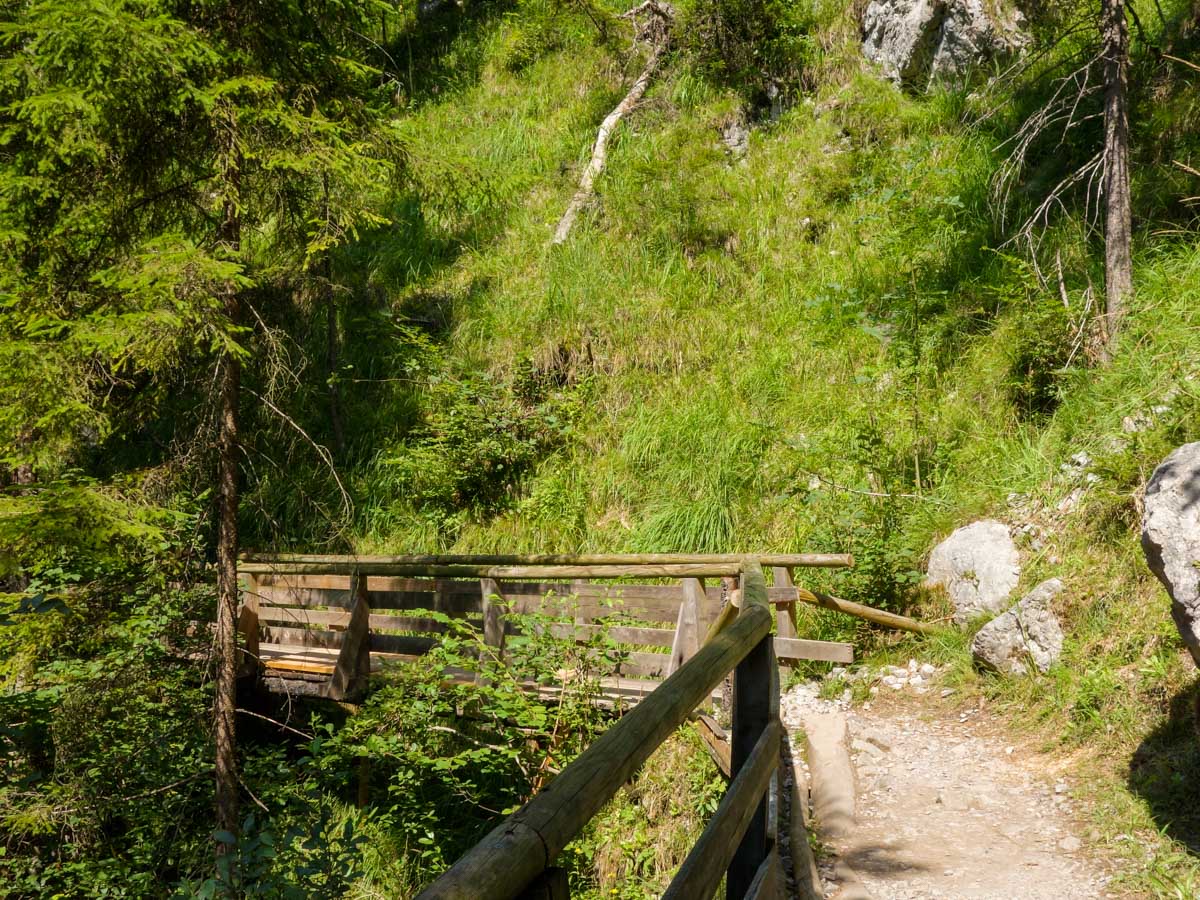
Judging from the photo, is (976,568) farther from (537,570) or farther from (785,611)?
(537,570)

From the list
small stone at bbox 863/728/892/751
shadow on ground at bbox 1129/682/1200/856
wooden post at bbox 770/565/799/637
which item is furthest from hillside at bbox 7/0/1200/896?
small stone at bbox 863/728/892/751

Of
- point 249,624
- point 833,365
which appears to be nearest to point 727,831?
point 249,624

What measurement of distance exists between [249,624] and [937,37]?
1332 cm

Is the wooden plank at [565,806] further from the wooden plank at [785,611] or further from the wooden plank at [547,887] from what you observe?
the wooden plank at [785,611]

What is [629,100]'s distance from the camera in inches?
642

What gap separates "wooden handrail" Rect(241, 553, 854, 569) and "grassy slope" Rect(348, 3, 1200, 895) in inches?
36.7

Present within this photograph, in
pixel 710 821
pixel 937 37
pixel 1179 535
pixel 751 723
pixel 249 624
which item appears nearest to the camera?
pixel 710 821

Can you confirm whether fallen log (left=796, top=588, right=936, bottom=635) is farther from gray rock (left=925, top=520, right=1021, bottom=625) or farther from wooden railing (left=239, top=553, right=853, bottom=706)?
gray rock (left=925, top=520, right=1021, bottom=625)

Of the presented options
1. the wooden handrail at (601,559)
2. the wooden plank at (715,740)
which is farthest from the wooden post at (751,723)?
the wooden handrail at (601,559)

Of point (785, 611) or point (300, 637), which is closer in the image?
point (785, 611)

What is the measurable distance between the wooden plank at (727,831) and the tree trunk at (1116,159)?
689cm

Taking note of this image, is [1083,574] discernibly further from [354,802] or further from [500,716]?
[354,802]

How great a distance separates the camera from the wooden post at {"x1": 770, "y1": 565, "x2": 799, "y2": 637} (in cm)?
782

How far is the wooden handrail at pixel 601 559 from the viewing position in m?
6.88
